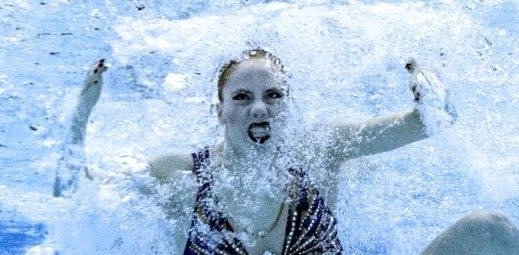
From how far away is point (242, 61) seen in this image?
3678mm

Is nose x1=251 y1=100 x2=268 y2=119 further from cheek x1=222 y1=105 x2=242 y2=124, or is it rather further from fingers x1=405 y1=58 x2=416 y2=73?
fingers x1=405 y1=58 x2=416 y2=73

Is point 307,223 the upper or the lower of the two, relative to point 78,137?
lower

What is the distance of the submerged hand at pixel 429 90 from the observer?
10.5ft

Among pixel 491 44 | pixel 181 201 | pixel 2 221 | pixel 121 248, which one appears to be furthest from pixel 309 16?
pixel 2 221

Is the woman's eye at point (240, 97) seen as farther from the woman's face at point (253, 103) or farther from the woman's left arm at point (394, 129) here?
the woman's left arm at point (394, 129)

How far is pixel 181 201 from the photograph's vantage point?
12.3 ft

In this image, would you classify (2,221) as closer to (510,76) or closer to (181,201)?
(181,201)

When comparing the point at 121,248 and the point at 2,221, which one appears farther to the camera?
the point at 2,221

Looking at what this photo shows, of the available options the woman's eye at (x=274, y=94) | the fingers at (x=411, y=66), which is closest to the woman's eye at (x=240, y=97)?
the woman's eye at (x=274, y=94)

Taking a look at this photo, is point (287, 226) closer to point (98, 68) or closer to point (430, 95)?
point (430, 95)

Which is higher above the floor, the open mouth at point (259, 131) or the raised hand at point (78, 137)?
the raised hand at point (78, 137)

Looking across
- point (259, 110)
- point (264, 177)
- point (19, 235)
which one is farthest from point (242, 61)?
point (19, 235)

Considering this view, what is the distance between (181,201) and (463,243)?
1.45 meters

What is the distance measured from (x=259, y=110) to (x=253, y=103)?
0.09 m
